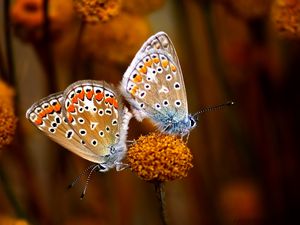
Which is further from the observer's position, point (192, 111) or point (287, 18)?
point (192, 111)

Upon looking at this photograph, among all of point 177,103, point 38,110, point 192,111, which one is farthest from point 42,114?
point 192,111

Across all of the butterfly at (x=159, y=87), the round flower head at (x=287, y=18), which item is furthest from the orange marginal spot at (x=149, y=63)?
the round flower head at (x=287, y=18)

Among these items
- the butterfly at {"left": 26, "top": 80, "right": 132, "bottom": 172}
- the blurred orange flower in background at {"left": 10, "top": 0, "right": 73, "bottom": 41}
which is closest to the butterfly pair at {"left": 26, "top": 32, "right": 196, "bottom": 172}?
the butterfly at {"left": 26, "top": 80, "right": 132, "bottom": 172}

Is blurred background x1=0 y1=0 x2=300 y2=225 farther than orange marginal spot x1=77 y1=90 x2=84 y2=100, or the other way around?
blurred background x1=0 y1=0 x2=300 y2=225

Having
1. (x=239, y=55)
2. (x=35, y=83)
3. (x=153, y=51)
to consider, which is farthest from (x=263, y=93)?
(x=35, y=83)

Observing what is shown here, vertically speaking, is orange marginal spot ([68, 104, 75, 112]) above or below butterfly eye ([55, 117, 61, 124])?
above

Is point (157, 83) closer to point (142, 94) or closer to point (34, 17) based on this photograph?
point (142, 94)

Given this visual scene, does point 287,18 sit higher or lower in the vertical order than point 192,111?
higher

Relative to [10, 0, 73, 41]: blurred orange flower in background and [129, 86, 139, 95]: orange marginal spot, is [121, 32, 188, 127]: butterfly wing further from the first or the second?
[10, 0, 73, 41]: blurred orange flower in background

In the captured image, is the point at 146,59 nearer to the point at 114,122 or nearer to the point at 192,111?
the point at 114,122
